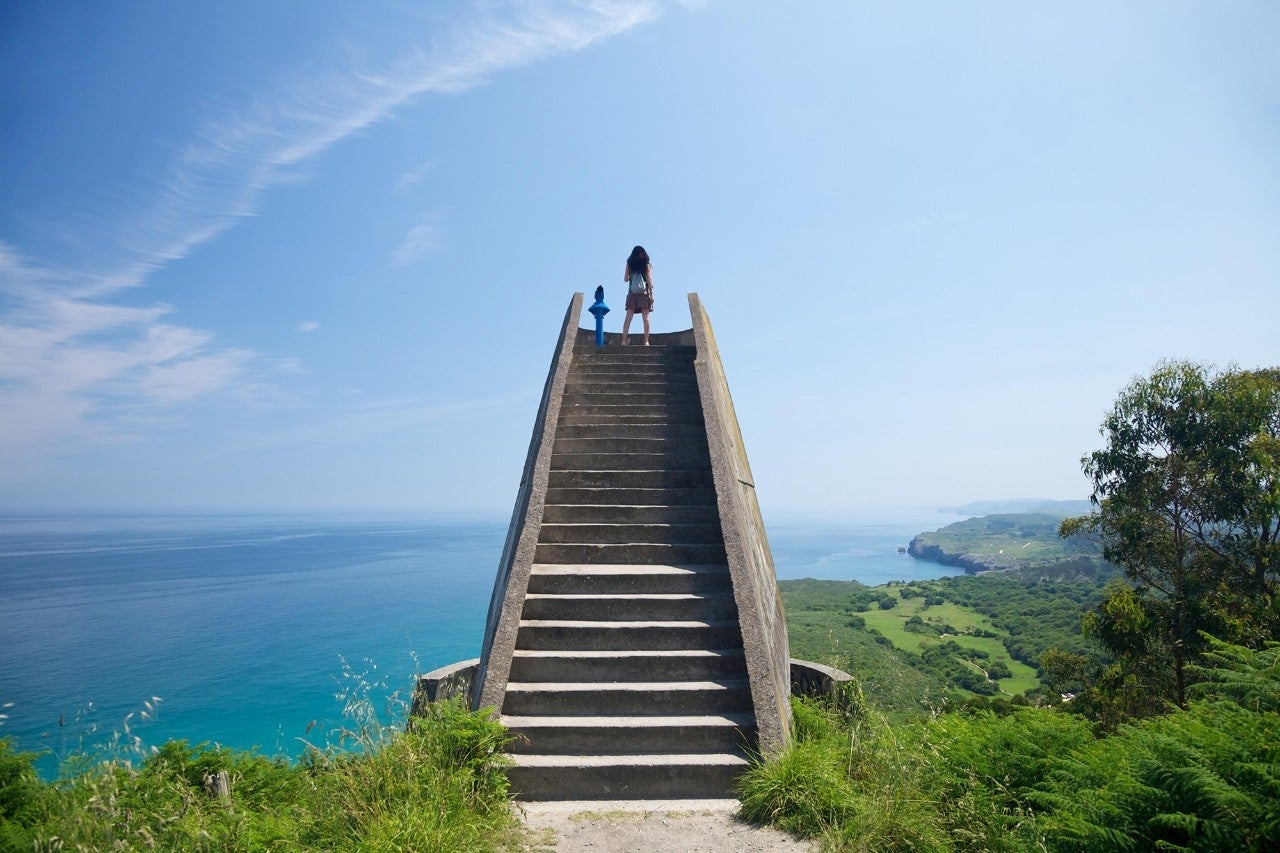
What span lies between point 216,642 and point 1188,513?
214ft

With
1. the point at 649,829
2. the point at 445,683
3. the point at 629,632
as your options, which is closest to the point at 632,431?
the point at 629,632

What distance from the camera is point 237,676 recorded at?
44.9 meters

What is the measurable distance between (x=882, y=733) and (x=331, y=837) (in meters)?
3.78

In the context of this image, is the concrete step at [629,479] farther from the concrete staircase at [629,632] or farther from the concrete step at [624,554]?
the concrete step at [624,554]

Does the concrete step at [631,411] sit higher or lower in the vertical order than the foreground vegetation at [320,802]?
higher

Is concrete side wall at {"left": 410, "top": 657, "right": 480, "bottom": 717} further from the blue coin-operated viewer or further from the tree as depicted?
the tree

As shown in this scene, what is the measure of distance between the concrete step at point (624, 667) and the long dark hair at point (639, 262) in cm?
764

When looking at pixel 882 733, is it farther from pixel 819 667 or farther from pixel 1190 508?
pixel 1190 508

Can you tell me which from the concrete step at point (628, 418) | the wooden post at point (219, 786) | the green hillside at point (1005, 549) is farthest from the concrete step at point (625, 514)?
the green hillside at point (1005, 549)

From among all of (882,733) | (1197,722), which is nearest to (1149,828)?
(1197,722)

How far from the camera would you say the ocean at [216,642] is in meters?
30.7

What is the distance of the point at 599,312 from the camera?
12.2m

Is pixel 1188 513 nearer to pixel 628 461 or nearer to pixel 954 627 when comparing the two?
pixel 628 461

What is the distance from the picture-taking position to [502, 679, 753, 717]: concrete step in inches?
208
